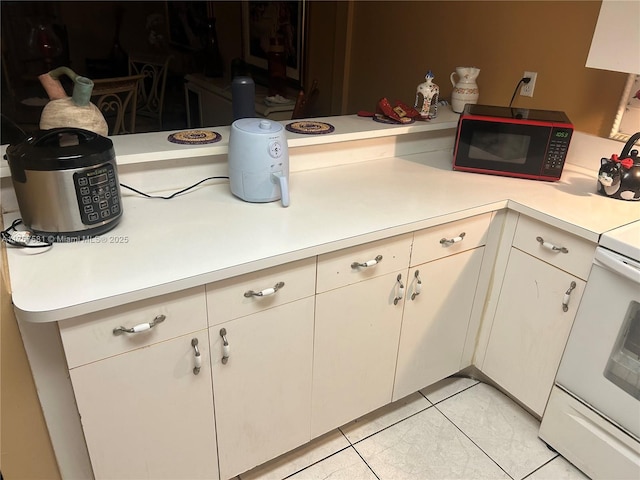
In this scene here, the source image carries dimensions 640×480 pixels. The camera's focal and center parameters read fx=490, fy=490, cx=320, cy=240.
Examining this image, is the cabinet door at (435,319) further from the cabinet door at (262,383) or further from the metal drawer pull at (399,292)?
the cabinet door at (262,383)

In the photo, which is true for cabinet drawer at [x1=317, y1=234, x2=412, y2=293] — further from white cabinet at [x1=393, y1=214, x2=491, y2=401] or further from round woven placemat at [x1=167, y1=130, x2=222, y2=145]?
round woven placemat at [x1=167, y1=130, x2=222, y2=145]

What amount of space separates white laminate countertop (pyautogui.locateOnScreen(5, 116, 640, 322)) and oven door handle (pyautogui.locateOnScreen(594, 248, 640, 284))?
0.06 m

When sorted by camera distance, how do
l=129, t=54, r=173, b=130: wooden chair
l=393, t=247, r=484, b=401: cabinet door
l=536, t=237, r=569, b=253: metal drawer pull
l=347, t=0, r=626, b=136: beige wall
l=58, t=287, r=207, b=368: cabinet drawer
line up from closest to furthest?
1. l=58, t=287, r=207, b=368: cabinet drawer
2. l=536, t=237, r=569, b=253: metal drawer pull
3. l=393, t=247, r=484, b=401: cabinet door
4. l=347, t=0, r=626, b=136: beige wall
5. l=129, t=54, r=173, b=130: wooden chair

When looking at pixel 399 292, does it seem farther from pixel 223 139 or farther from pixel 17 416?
pixel 17 416

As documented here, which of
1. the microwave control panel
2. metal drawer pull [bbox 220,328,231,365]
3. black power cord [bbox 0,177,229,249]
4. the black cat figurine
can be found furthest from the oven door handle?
black power cord [bbox 0,177,229,249]

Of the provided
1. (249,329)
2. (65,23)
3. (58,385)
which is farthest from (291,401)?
(65,23)

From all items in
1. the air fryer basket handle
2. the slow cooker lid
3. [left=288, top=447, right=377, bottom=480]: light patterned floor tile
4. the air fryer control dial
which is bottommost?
[left=288, top=447, right=377, bottom=480]: light patterned floor tile

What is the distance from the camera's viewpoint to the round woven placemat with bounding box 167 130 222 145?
1608mm

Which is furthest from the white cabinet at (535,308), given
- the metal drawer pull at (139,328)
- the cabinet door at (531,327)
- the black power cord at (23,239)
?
the black power cord at (23,239)

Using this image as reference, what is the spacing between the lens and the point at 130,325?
1126mm

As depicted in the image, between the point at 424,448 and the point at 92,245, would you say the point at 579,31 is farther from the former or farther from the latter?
the point at 92,245

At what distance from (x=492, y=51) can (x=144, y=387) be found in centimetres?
204

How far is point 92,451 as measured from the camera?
1.22 meters

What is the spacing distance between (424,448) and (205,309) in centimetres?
105
